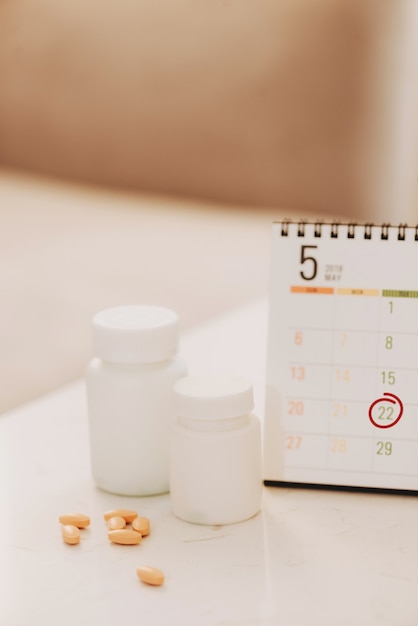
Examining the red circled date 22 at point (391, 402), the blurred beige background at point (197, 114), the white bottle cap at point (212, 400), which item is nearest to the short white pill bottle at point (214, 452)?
the white bottle cap at point (212, 400)

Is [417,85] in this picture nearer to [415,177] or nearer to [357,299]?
[415,177]

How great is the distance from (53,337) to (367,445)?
0.76m

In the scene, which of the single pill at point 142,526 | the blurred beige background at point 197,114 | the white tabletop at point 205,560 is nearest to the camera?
the white tabletop at point 205,560

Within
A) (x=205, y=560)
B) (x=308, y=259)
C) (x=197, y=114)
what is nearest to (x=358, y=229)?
(x=308, y=259)

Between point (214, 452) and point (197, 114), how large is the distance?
80.7 inches

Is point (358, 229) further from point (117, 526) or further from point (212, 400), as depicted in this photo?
point (117, 526)

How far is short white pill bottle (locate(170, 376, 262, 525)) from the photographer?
692 millimetres

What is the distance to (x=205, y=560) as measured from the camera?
2.19 ft

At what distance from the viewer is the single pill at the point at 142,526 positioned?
2.30 feet

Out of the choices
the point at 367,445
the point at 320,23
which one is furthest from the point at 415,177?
the point at 320,23

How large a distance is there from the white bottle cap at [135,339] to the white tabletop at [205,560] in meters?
0.14

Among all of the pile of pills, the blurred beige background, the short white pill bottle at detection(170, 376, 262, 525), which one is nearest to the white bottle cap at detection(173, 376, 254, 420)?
the short white pill bottle at detection(170, 376, 262, 525)

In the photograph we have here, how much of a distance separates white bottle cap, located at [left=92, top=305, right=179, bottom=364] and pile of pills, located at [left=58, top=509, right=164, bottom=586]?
0.13 m

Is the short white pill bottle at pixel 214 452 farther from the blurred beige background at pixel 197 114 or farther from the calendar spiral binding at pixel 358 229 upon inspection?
the blurred beige background at pixel 197 114
